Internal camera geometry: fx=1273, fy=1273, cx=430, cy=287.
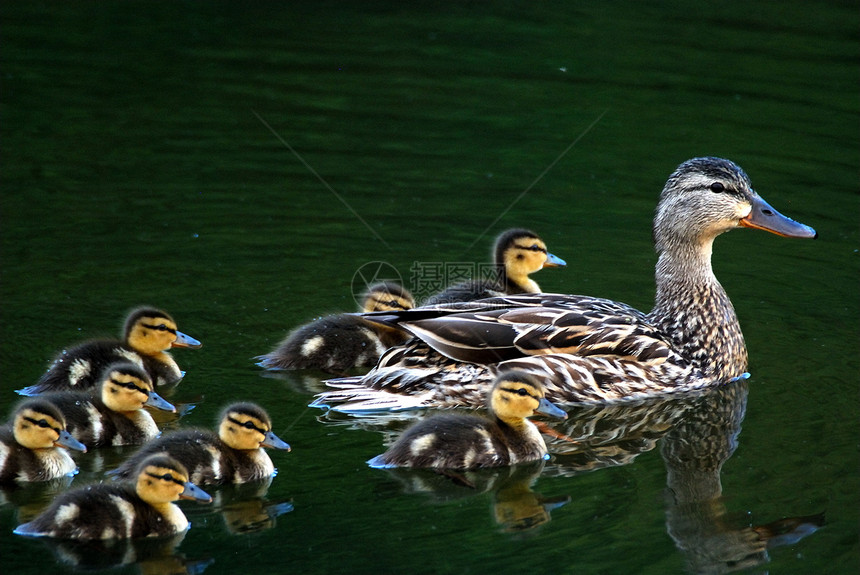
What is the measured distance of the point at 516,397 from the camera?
18.4 feet

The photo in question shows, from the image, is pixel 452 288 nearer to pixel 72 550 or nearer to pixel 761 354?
pixel 761 354

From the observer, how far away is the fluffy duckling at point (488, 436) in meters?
5.44

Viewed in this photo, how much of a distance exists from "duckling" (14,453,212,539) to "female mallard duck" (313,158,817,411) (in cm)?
143

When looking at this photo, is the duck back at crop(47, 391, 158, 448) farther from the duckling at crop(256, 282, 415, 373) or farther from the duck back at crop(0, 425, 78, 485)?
the duckling at crop(256, 282, 415, 373)

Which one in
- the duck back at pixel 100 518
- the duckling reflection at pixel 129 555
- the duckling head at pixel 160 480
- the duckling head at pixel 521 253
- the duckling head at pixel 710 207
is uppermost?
the duckling head at pixel 710 207

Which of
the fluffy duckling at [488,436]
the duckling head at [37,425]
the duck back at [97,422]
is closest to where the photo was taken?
the duckling head at [37,425]

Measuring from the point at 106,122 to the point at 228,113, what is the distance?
40.5 inches

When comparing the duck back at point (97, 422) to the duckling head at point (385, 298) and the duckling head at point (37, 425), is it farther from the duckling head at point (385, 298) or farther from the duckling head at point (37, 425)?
the duckling head at point (385, 298)

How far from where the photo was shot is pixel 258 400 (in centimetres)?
617

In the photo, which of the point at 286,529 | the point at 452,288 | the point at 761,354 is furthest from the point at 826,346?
the point at 286,529

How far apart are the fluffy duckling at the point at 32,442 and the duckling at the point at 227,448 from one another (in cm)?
28

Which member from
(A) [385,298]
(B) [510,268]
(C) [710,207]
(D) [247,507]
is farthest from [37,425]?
(C) [710,207]

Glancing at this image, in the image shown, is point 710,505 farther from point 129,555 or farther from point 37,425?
point 37,425

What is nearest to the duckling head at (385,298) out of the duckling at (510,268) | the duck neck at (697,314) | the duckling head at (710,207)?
the duckling at (510,268)
